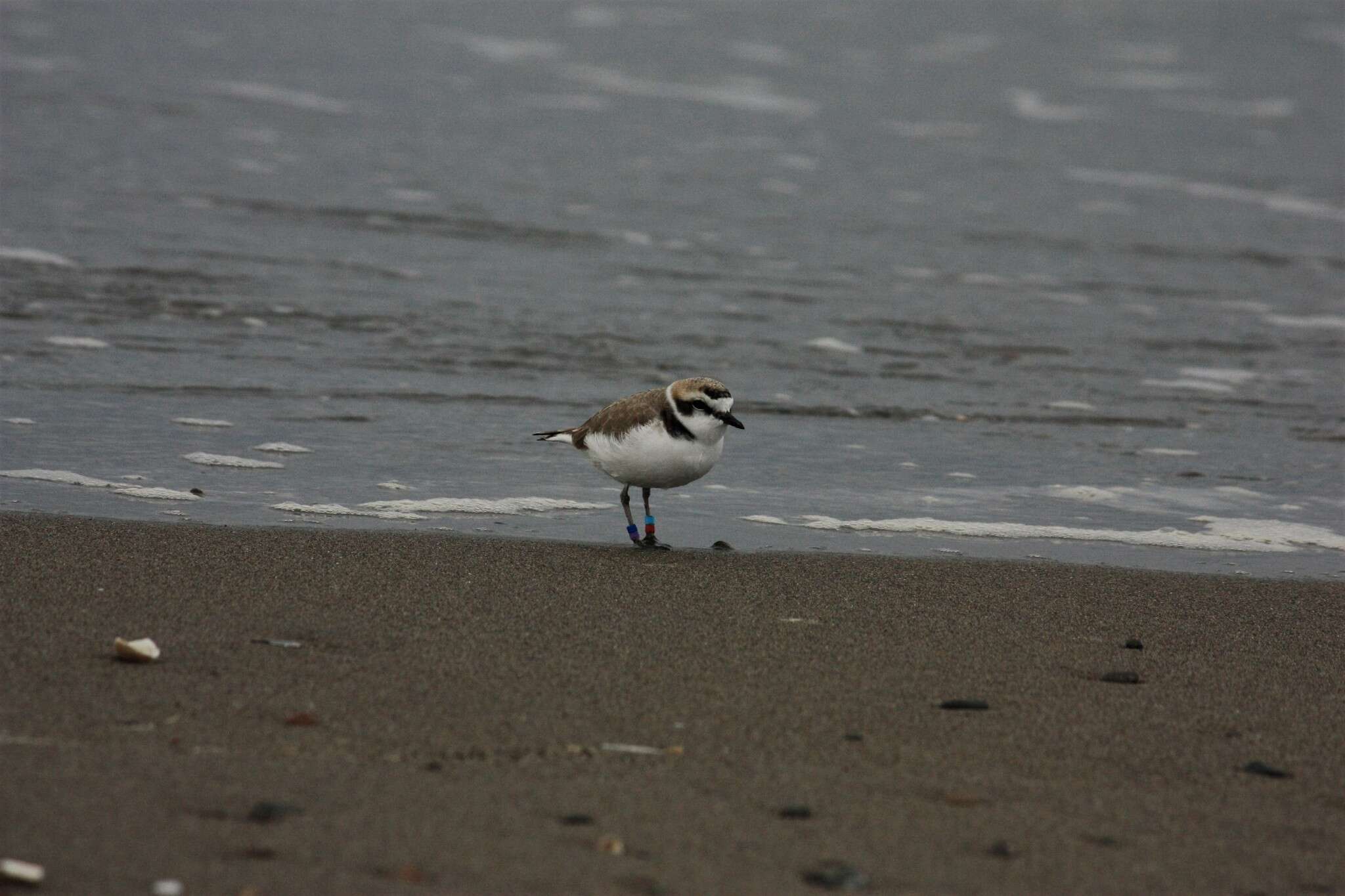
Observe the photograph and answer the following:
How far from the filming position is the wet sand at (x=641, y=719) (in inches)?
147

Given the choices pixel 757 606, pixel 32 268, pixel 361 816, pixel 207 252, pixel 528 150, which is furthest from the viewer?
pixel 528 150

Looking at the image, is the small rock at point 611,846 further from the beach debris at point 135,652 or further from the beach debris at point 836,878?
the beach debris at point 135,652

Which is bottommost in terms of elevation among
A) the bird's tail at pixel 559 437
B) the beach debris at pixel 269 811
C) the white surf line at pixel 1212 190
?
the beach debris at pixel 269 811

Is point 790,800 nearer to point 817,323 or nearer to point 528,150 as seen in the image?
point 817,323

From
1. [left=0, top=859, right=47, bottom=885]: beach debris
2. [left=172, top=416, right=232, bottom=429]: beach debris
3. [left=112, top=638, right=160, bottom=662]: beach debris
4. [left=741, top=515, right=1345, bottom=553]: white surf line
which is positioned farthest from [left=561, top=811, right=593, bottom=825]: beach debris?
[left=172, top=416, right=232, bottom=429]: beach debris

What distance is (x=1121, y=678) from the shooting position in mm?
5379

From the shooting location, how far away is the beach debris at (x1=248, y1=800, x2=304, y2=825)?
12.3 ft

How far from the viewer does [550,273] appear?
1358cm

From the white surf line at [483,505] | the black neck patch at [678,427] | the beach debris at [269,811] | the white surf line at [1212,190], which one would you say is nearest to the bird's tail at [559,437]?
the white surf line at [483,505]

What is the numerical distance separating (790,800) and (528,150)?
16.3 meters

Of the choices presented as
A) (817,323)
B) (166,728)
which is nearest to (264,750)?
(166,728)

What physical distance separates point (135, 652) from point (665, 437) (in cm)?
255

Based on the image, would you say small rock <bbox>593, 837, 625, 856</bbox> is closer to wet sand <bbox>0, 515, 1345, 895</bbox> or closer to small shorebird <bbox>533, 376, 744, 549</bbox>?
wet sand <bbox>0, 515, 1345, 895</bbox>

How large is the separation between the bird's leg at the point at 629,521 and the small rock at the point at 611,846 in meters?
3.09
